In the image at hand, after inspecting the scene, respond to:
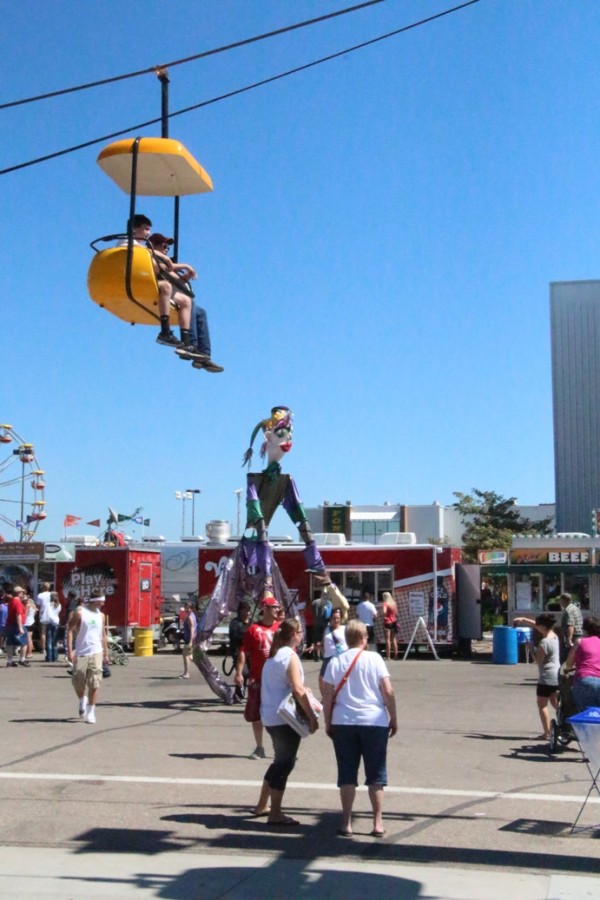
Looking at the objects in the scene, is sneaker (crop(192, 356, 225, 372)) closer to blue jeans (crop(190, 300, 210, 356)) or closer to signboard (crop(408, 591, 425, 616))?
blue jeans (crop(190, 300, 210, 356))

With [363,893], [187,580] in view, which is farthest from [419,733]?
[187,580]

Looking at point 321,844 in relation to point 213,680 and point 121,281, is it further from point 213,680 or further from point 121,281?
point 213,680

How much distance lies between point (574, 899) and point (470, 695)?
1172 cm

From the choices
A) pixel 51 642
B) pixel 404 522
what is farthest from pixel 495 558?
pixel 404 522

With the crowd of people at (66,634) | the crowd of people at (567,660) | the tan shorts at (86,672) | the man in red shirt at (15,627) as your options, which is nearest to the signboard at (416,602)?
the crowd of people at (66,634)

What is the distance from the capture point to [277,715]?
7.80 metres

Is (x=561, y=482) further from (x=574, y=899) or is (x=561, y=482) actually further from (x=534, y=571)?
(x=574, y=899)

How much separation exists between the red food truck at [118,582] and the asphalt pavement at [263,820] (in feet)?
43.3

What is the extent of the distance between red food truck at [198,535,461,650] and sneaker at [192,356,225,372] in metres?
17.2

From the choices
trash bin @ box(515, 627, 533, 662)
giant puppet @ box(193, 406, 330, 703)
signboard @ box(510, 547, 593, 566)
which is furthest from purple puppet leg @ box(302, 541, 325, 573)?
signboard @ box(510, 547, 593, 566)

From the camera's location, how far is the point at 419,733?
1273 centimetres

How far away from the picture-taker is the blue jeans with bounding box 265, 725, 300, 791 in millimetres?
7691

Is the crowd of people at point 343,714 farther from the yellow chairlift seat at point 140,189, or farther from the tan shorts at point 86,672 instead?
the tan shorts at point 86,672

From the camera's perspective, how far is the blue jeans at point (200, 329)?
9.59 metres
